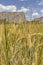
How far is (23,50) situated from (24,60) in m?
0.10

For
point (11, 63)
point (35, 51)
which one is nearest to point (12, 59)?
point (11, 63)

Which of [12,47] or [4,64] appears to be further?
[12,47]

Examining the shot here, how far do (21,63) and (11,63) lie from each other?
0.67 ft

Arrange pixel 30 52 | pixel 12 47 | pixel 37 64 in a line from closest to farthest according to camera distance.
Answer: pixel 37 64
pixel 30 52
pixel 12 47

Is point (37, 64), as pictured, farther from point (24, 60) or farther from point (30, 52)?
point (24, 60)

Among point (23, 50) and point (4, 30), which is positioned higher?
point (4, 30)

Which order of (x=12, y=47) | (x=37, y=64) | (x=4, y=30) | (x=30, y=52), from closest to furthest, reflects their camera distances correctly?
(x=37, y=64)
(x=30, y=52)
(x=4, y=30)
(x=12, y=47)

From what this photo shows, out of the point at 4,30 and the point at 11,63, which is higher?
the point at 4,30

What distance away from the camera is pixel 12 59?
2.02 meters

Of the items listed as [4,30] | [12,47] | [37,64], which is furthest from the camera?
[12,47]

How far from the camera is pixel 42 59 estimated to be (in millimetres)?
2018

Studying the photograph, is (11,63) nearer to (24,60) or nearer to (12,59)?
(12,59)

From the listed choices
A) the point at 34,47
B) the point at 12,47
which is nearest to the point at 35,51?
the point at 34,47

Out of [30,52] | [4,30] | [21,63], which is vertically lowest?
[21,63]
